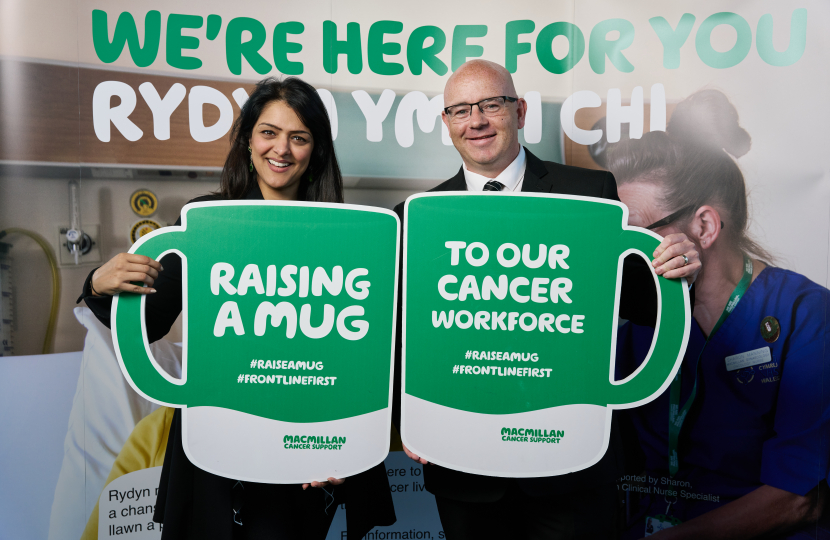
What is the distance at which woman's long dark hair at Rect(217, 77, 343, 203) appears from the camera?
139 centimetres

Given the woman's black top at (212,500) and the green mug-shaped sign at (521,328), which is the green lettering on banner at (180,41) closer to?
the woman's black top at (212,500)

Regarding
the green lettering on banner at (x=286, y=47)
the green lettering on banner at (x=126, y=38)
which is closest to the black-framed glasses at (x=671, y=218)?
the green lettering on banner at (x=286, y=47)

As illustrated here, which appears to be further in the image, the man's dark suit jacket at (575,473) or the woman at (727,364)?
the woman at (727,364)

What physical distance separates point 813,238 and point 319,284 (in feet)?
5.55

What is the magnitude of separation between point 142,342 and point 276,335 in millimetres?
310

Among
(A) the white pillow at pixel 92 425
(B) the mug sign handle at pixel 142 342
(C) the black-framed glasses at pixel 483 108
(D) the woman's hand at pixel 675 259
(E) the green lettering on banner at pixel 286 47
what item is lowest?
(A) the white pillow at pixel 92 425

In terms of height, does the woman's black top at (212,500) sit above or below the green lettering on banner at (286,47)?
below

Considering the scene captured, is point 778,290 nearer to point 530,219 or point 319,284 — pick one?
point 530,219

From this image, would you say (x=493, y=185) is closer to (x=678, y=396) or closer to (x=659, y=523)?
(x=678, y=396)

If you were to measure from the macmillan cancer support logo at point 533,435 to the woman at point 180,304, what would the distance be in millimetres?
383

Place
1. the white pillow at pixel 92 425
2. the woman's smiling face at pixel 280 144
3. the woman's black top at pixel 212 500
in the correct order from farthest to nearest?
the white pillow at pixel 92 425 < the woman's smiling face at pixel 280 144 < the woman's black top at pixel 212 500

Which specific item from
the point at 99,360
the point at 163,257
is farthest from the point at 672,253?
the point at 99,360

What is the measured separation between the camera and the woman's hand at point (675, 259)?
3.82 feet

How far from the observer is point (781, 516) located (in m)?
1.78
